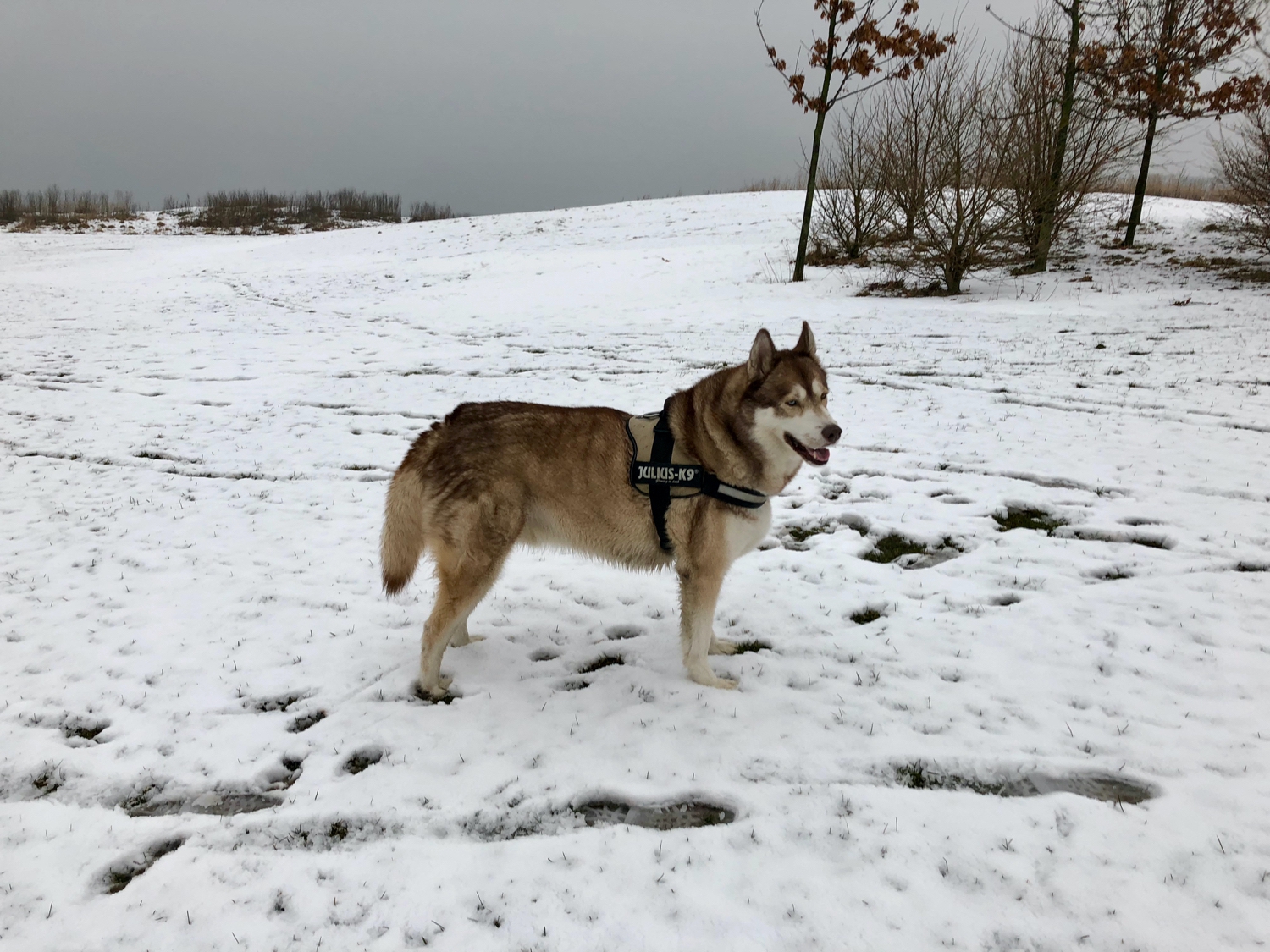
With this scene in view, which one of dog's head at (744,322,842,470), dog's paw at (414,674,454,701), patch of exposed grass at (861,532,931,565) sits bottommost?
dog's paw at (414,674,454,701)

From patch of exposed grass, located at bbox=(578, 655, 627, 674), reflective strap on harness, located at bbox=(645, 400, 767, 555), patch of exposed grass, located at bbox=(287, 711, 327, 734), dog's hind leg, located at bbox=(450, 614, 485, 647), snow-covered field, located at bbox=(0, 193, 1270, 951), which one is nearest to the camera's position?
snow-covered field, located at bbox=(0, 193, 1270, 951)

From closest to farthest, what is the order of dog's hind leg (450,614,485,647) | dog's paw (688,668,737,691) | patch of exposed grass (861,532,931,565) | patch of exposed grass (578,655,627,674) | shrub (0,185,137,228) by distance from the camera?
dog's paw (688,668,737,691) → patch of exposed grass (578,655,627,674) → dog's hind leg (450,614,485,647) → patch of exposed grass (861,532,931,565) → shrub (0,185,137,228)

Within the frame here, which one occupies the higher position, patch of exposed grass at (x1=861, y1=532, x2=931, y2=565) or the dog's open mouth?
the dog's open mouth

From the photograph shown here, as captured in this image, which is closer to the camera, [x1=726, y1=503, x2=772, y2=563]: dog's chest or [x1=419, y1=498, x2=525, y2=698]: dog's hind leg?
[x1=419, y1=498, x2=525, y2=698]: dog's hind leg

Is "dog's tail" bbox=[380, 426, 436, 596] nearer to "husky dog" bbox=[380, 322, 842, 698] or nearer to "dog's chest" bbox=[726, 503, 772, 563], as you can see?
"husky dog" bbox=[380, 322, 842, 698]

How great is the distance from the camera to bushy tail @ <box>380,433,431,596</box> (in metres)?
4.16

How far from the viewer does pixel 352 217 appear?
63.0 meters

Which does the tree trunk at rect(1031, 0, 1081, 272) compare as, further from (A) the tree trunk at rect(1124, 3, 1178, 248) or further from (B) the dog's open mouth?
(B) the dog's open mouth

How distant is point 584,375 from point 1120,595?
8.97 metres

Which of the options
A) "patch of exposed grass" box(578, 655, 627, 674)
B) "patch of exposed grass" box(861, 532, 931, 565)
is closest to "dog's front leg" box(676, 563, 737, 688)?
"patch of exposed grass" box(578, 655, 627, 674)

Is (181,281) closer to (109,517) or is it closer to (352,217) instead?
(109,517)

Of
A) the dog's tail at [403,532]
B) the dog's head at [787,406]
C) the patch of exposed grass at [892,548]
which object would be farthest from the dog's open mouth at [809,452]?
the dog's tail at [403,532]

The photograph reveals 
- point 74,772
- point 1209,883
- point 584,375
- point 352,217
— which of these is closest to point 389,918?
point 74,772

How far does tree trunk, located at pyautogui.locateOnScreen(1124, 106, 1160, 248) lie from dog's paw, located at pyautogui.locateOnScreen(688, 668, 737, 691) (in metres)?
24.3
